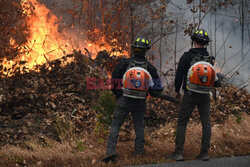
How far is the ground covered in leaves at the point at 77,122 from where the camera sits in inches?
236

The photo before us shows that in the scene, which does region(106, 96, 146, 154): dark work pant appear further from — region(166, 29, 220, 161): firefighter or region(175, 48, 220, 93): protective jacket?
region(175, 48, 220, 93): protective jacket

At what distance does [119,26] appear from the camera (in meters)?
10.9

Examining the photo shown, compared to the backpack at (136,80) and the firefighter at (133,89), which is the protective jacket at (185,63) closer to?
the firefighter at (133,89)

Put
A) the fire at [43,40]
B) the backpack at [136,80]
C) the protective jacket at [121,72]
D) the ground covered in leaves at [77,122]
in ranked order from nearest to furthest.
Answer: the backpack at [136,80] → the protective jacket at [121,72] → the ground covered in leaves at [77,122] → the fire at [43,40]

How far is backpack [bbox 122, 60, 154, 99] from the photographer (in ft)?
17.4

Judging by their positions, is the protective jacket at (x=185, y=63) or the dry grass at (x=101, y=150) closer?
the dry grass at (x=101, y=150)

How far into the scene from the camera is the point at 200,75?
531 cm

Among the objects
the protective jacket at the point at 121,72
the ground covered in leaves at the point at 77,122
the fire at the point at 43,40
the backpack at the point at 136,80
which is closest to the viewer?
the backpack at the point at 136,80

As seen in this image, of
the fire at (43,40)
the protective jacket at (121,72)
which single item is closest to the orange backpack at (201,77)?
the protective jacket at (121,72)

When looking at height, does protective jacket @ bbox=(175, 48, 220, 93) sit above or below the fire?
below

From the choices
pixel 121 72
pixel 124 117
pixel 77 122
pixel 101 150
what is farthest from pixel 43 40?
pixel 124 117

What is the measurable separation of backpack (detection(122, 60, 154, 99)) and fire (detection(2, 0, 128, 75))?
5.11 m

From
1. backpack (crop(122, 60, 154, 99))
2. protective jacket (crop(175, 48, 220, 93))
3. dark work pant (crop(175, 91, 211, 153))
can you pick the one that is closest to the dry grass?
dark work pant (crop(175, 91, 211, 153))

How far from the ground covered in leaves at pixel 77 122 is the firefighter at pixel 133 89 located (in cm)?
36
